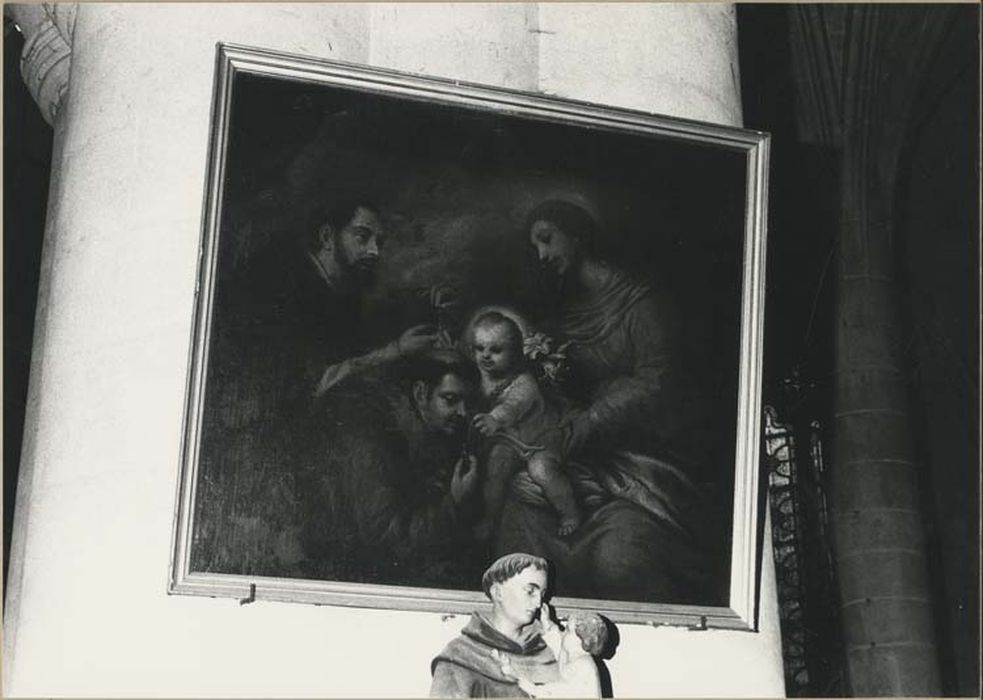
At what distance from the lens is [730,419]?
4516mm

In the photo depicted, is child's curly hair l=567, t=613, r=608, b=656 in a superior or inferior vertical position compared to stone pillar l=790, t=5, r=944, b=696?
inferior

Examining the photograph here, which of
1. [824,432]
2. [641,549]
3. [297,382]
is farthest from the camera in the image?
[824,432]

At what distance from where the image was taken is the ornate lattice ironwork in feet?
38.8

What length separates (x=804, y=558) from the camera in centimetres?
1221

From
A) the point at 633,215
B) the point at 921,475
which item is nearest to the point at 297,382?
the point at 633,215

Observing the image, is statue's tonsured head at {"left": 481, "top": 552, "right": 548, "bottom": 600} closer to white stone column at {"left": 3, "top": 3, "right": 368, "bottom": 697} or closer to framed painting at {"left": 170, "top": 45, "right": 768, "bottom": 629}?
framed painting at {"left": 170, "top": 45, "right": 768, "bottom": 629}

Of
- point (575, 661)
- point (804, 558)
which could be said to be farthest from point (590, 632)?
point (804, 558)

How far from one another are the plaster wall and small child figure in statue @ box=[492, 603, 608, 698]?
0.93ft

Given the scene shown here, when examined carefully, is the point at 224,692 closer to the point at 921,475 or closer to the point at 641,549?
the point at 641,549

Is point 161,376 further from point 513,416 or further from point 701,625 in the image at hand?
point 701,625

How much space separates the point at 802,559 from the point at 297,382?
891 centimetres

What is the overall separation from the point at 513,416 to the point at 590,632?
27.1 inches

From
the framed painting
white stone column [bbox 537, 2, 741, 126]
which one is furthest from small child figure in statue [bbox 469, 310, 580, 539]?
white stone column [bbox 537, 2, 741, 126]

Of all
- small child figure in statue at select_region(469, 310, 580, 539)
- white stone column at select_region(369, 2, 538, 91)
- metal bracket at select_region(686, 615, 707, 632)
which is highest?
white stone column at select_region(369, 2, 538, 91)
